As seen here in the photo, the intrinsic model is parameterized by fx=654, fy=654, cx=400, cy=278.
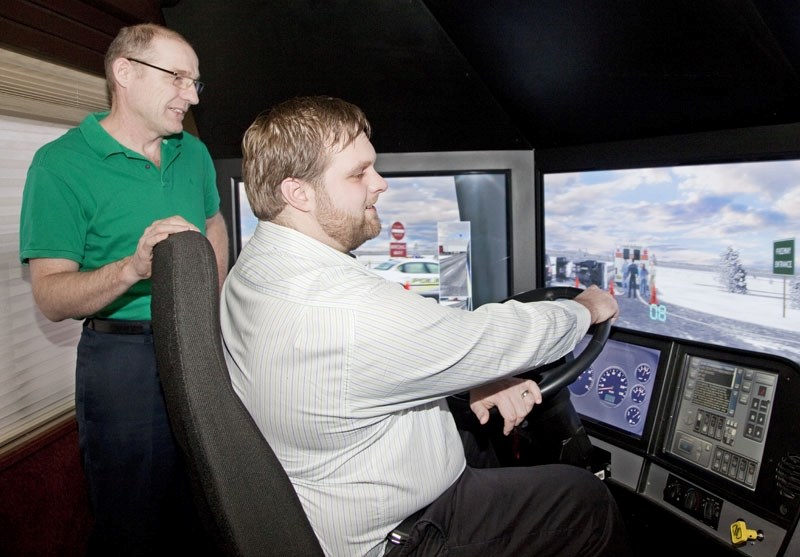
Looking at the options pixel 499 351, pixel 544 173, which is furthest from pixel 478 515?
pixel 544 173

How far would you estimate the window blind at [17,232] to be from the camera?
1.78 metres

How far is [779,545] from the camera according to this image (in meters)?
1.31

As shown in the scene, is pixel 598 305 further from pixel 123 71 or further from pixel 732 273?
pixel 123 71

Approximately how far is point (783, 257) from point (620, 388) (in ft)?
1.71

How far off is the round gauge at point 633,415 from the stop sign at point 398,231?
2.89ft

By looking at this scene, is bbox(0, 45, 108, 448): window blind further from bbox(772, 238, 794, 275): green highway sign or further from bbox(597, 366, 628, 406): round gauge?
bbox(772, 238, 794, 275): green highway sign

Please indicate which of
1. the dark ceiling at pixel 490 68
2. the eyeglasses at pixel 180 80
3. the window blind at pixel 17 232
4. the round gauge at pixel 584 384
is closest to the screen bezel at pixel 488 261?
the dark ceiling at pixel 490 68

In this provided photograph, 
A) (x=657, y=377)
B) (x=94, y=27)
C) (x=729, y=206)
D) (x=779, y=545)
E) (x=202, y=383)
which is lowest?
(x=779, y=545)

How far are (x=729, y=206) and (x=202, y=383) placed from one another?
1344 mm

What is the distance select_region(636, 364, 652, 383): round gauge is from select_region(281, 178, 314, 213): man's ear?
1.01m

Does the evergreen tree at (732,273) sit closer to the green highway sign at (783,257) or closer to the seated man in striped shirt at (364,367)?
the green highway sign at (783,257)

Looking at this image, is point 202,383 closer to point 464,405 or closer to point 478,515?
point 478,515

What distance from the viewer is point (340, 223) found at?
1.26 metres

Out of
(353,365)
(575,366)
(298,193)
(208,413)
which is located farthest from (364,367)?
(575,366)
